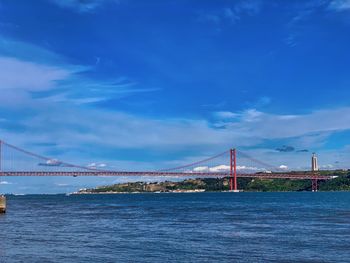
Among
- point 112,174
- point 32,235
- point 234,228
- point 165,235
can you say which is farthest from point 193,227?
point 112,174

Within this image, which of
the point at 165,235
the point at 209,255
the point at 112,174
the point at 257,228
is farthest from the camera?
the point at 112,174

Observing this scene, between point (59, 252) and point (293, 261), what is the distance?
11830 millimetres

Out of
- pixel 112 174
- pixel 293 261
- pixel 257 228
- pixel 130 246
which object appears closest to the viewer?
pixel 293 261

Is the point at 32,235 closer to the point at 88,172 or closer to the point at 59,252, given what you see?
the point at 59,252

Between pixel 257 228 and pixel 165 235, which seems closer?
pixel 165 235

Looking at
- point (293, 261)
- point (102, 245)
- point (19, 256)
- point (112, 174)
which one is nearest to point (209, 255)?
point (293, 261)

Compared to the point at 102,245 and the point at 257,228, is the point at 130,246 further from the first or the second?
the point at 257,228

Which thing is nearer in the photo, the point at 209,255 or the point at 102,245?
the point at 209,255

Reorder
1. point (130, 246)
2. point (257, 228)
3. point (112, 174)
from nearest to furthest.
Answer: point (130, 246) < point (257, 228) < point (112, 174)

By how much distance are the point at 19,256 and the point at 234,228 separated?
18605 mm

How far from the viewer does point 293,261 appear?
2303 cm

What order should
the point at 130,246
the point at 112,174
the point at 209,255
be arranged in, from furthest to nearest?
the point at 112,174 < the point at 130,246 < the point at 209,255

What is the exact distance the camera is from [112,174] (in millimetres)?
113062

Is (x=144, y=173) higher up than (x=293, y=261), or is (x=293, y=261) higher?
(x=144, y=173)
